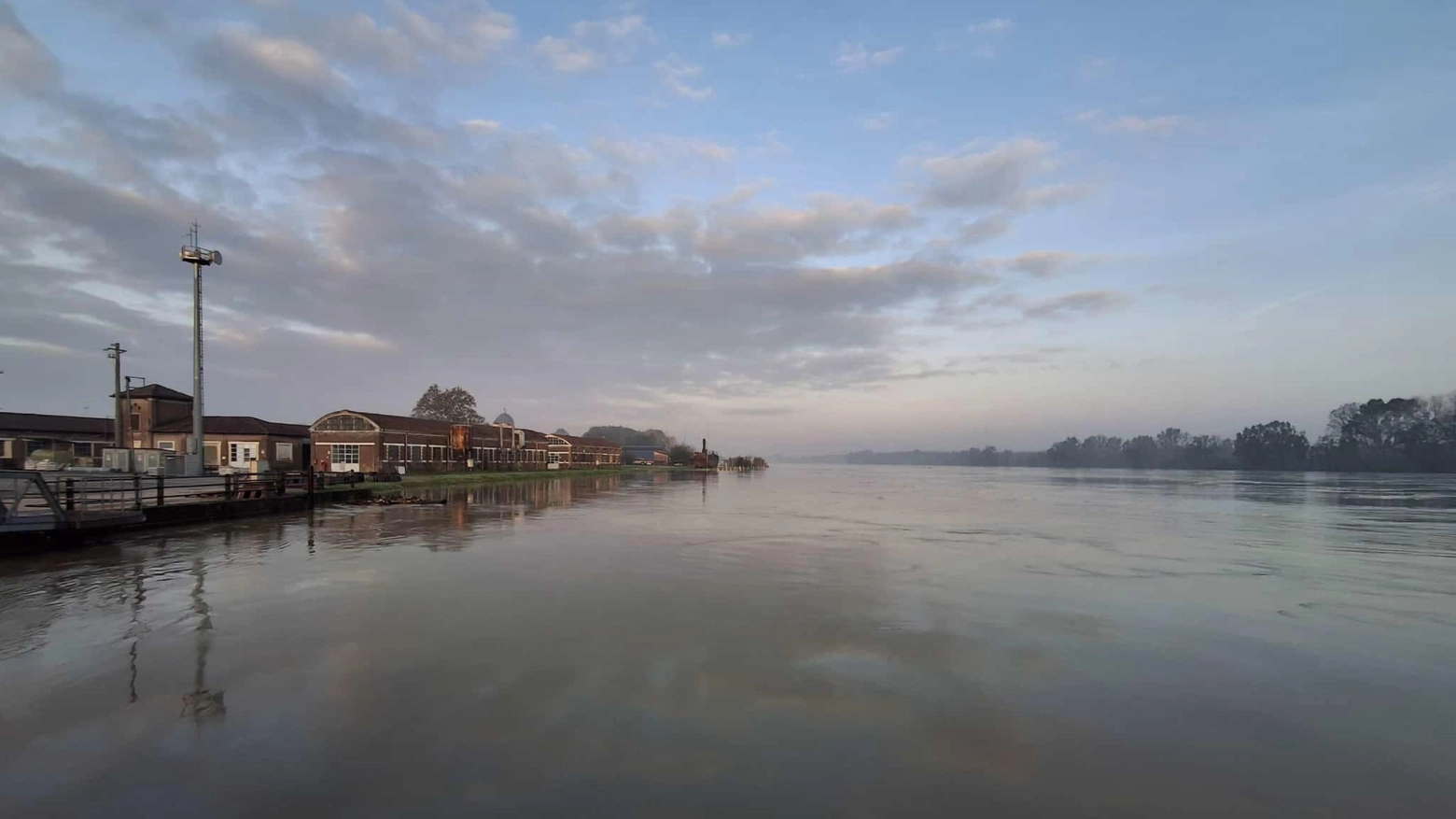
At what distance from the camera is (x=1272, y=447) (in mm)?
147875

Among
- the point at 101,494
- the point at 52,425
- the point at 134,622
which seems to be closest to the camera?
the point at 134,622

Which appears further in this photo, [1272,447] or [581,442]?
[1272,447]

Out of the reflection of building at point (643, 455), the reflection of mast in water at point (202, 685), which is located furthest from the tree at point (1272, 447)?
the reflection of mast in water at point (202, 685)

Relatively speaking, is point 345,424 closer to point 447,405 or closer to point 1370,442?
point 447,405

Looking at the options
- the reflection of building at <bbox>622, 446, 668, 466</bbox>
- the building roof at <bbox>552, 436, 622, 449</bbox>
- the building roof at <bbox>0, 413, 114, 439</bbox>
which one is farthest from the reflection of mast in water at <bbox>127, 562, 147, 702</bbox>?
the reflection of building at <bbox>622, 446, 668, 466</bbox>

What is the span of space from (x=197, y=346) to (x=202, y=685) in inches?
1207

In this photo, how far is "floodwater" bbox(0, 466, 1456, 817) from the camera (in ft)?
16.6

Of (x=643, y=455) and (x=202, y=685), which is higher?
(x=202, y=685)

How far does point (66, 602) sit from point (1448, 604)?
76.2 feet

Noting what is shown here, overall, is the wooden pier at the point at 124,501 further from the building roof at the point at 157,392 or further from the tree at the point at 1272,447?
the tree at the point at 1272,447

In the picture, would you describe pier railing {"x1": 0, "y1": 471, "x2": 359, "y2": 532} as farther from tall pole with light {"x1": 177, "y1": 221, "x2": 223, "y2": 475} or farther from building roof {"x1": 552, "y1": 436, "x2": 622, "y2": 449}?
building roof {"x1": 552, "y1": 436, "x2": 622, "y2": 449}

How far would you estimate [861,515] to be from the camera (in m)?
29.0

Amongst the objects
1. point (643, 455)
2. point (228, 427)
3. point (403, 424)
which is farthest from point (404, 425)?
point (643, 455)

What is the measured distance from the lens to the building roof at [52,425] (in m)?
50.9
